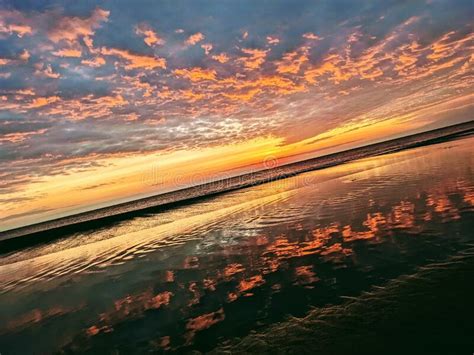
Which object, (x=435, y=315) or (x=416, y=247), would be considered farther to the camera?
(x=416, y=247)

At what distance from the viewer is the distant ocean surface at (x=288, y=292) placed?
19.9 ft

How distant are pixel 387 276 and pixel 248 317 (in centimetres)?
385

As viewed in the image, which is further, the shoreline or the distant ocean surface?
the shoreline

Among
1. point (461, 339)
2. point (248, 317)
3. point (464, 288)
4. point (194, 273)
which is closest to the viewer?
point (461, 339)

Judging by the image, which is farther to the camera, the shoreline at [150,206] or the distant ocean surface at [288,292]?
the shoreline at [150,206]

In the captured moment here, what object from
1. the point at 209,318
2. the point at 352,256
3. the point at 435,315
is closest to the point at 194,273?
the point at 209,318

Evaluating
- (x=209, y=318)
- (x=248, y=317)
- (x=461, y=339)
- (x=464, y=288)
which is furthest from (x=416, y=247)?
(x=209, y=318)

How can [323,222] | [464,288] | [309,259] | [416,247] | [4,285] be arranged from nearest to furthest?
[464,288]
[416,247]
[309,259]
[323,222]
[4,285]

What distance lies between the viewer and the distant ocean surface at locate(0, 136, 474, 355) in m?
6.07

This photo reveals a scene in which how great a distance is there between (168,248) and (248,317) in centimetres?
1110

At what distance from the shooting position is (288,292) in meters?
8.32

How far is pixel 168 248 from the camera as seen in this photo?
17609mm

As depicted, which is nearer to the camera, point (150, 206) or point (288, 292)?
point (288, 292)

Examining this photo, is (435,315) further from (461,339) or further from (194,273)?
(194,273)
